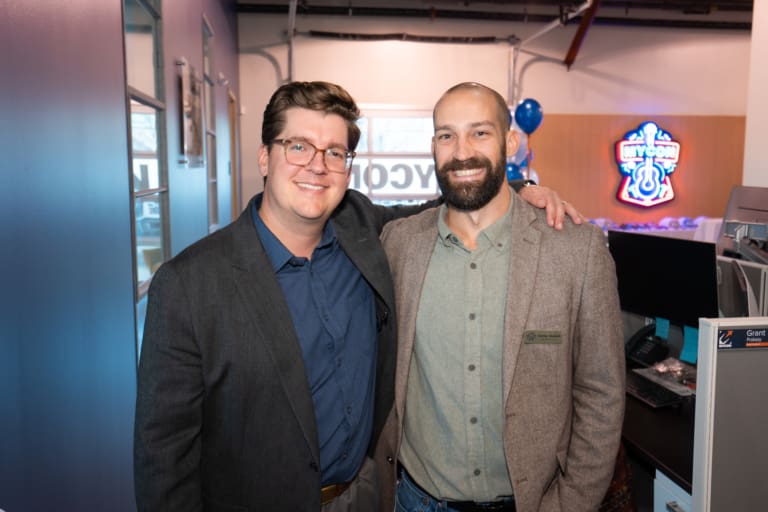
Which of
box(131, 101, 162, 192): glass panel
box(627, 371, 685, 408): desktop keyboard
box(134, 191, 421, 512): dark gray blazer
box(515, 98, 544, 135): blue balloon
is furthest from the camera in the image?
box(515, 98, 544, 135): blue balloon

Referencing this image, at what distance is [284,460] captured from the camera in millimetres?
1447

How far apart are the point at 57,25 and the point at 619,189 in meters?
9.33

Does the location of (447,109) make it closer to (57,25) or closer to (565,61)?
(57,25)

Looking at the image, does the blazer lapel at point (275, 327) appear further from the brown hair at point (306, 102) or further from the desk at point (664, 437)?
the desk at point (664, 437)

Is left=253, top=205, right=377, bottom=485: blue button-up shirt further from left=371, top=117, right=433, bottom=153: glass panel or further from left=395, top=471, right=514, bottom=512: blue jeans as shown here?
left=371, top=117, right=433, bottom=153: glass panel

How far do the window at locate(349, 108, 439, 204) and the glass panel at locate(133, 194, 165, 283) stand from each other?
579cm

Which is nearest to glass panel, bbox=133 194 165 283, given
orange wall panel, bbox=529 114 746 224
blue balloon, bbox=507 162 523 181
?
blue balloon, bbox=507 162 523 181

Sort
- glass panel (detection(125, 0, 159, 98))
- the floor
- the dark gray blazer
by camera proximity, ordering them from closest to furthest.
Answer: the dark gray blazer, the floor, glass panel (detection(125, 0, 159, 98))

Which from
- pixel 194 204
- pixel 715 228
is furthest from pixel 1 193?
pixel 715 228

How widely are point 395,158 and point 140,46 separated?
20.5 ft

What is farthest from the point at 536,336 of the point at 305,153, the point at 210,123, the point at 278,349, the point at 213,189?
the point at 213,189

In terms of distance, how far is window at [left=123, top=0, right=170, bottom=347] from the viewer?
306cm

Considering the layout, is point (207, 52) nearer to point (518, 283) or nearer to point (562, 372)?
point (518, 283)

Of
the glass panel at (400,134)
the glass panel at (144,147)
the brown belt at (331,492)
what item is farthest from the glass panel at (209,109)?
the brown belt at (331,492)
